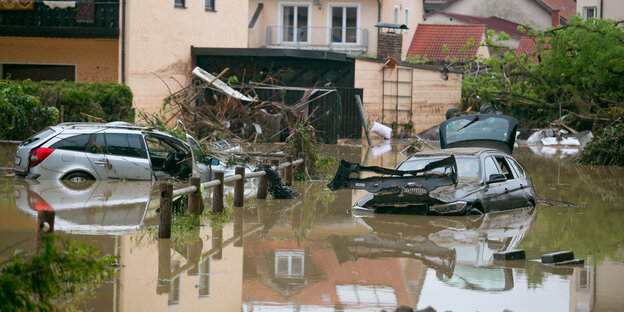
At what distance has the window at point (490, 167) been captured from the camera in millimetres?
15201

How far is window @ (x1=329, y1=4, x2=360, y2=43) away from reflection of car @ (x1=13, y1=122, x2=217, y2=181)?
30705 millimetres

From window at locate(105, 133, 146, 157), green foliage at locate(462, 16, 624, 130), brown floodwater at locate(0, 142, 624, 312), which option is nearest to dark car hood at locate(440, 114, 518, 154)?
brown floodwater at locate(0, 142, 624, 312)

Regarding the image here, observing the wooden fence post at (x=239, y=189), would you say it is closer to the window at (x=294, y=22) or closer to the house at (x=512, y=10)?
the window at (x=294, y=22)

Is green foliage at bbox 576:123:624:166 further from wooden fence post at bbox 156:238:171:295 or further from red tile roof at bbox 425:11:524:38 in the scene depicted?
red tile roof at bbox 425:11:524:38

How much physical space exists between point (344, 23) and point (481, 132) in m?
28.9

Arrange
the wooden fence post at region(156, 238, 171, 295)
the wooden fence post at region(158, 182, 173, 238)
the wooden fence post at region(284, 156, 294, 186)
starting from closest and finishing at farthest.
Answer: the wooden fence post at region(156, 238, 171, 295)
the wooden fence post at region(158, 182, 173, 238)
the wooden fence post at region(284, 156, 294, 186)

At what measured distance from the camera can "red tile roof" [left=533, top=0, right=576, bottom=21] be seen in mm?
59688

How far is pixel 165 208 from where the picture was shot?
1166cm

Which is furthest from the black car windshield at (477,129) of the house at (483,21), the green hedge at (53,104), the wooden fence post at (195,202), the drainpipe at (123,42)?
the house at (483,21)

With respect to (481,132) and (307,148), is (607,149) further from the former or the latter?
(307,148)

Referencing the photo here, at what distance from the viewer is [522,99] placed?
3516cm

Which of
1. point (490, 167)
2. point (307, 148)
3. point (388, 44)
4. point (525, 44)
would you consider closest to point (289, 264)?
point (490, 167)

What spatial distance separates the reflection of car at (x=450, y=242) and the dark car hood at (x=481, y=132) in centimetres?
338

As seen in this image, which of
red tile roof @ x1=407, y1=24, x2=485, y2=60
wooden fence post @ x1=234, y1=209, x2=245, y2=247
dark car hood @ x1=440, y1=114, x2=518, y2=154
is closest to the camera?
wooden fence post @ x1=234, y1=209, x2=245, y2=247
